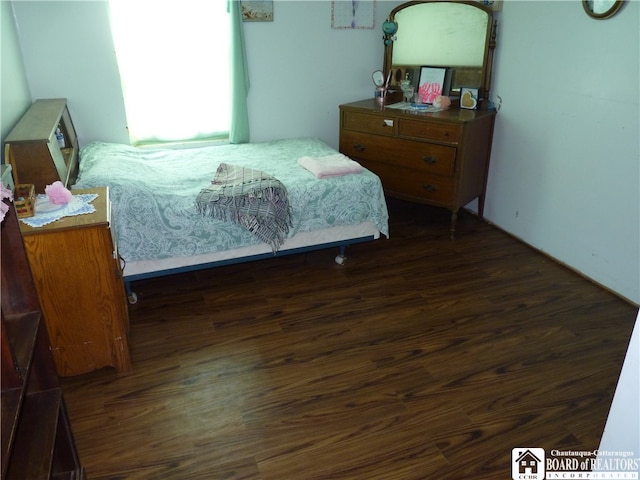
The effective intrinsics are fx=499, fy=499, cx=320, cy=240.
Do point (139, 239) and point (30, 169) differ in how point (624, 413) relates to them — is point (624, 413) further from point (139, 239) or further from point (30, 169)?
point (30, 169)

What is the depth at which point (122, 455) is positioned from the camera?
5.82 ft

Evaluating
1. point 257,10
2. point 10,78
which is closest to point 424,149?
point 257,10

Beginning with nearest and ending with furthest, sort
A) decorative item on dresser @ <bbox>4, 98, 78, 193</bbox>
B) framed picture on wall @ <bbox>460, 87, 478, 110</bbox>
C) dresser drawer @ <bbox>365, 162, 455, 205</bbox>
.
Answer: decorative item on dresser @ <bbox>4, 98, 78, 193</bbox>, dresser drawer @ <bbox>365, 162, 455, 205</bbox>, framed picture on wall @ <bbox>460, 87, 478, 110</bbox>

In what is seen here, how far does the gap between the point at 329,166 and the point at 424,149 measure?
2.62 feet

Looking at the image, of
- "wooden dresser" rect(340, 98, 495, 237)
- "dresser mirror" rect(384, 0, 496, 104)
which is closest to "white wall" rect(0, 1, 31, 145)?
"wooden dresser" rect(340, 98, 495, 237)

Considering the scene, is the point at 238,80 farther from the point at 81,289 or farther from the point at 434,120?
the point at 81,289

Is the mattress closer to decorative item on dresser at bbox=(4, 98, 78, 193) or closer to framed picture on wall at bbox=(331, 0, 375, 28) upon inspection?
decorative item on dresser at bbox=(4, 98, 78, 193)

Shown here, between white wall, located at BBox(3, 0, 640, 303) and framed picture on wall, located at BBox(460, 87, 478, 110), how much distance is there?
170 millimetres

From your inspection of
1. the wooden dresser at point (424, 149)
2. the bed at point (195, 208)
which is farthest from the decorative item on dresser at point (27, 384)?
the wooden dresser at point (424, 149)

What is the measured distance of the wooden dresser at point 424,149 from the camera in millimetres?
3312

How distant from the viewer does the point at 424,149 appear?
3.43 m

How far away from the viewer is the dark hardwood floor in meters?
1.79

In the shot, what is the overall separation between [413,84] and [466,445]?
2.84 m

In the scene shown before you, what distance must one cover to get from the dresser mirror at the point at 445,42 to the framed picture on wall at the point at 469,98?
58mm
